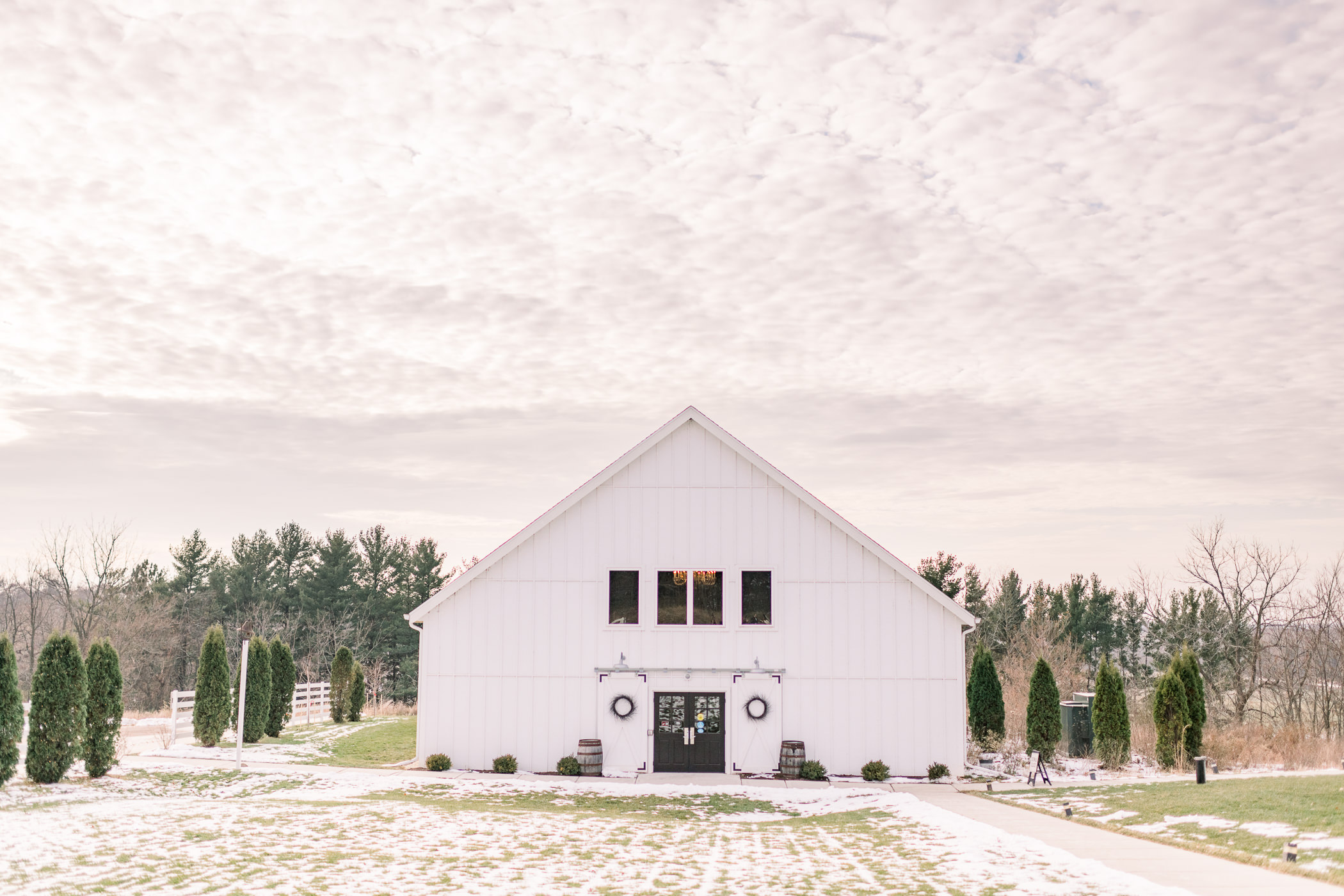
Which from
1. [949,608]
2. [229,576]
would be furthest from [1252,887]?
[229,576]

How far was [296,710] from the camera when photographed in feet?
127

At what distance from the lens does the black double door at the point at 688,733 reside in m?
23.8

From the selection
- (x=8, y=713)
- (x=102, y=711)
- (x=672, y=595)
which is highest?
(x=672, y=595)

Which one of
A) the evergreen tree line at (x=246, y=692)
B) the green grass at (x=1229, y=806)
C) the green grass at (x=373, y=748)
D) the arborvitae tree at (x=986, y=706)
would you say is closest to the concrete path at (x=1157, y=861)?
the green grass at (x=1229, y=806)

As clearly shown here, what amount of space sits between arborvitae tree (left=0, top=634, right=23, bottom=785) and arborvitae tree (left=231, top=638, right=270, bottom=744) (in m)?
8.95

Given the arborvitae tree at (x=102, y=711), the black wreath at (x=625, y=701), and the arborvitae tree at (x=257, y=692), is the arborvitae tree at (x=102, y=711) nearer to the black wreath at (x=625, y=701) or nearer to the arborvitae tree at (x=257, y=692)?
the arborvitae tree at (x=257, y=692)

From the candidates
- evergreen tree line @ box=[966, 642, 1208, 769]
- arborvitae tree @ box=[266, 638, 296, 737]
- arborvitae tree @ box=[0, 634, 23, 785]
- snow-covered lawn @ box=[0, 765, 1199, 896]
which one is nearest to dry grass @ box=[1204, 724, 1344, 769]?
evergreen tree line @ box=[966, 642, 1208, 769]

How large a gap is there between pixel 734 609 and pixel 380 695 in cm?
4157

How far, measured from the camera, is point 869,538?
78.8ft

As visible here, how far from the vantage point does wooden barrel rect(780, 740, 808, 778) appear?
23062 mm

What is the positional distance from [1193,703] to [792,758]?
9.94 meters

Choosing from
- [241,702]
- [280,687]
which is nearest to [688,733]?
[241,702]

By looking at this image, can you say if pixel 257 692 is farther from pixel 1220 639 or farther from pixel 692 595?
pixel 1220 639

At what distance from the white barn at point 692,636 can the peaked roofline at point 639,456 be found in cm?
5
